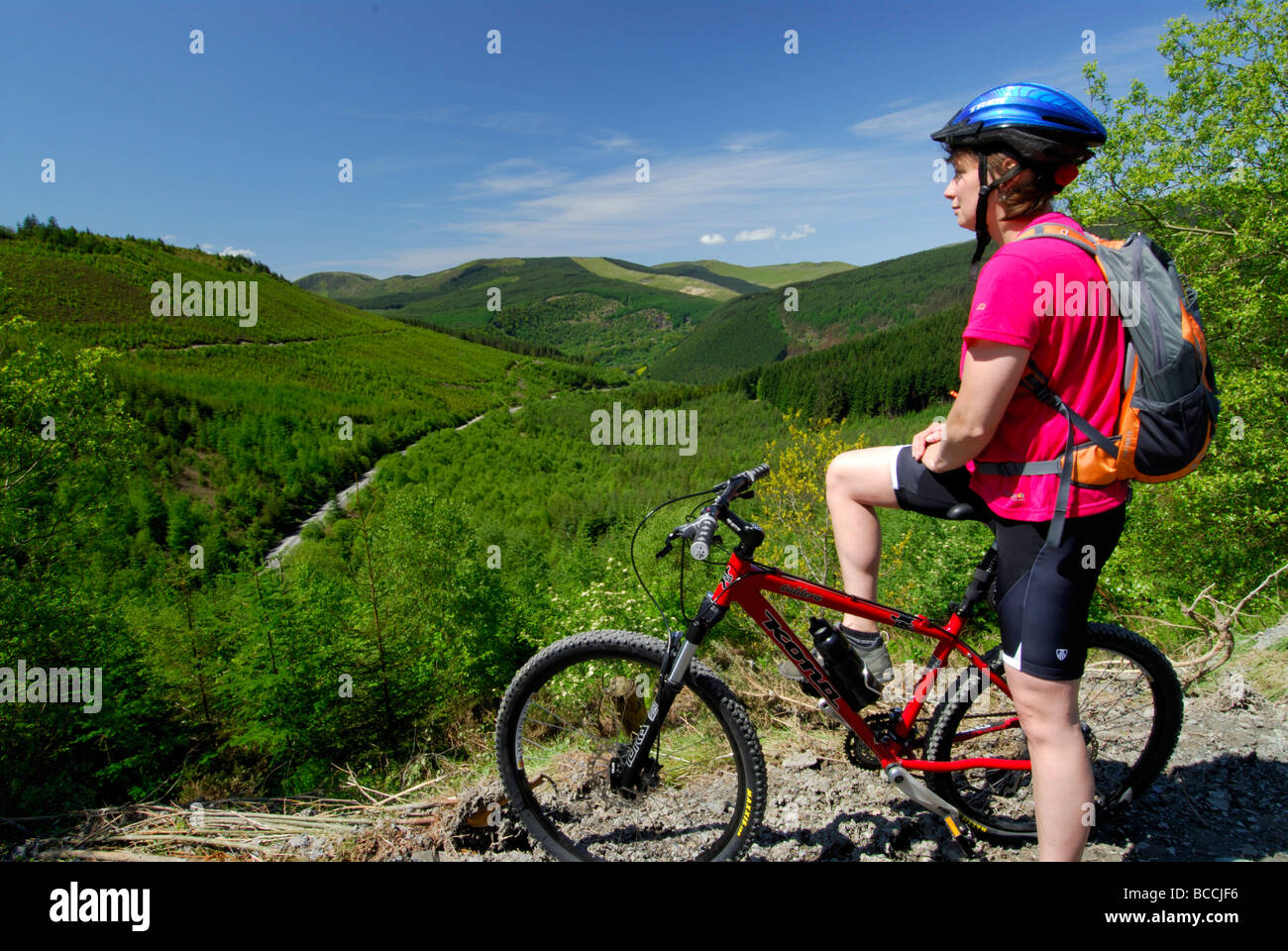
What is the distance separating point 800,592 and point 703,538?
1.85ft

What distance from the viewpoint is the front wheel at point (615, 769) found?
2.73 metres

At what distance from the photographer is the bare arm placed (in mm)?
1931

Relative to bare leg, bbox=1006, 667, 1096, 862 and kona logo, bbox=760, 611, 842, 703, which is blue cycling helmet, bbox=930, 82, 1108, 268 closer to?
bare leg, bbox=1006, 667, 1096, 862

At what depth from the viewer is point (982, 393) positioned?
78.1 inches

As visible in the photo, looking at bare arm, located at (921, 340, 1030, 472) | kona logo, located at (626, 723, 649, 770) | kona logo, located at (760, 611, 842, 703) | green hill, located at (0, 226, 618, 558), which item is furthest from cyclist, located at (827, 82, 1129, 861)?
green hill, located at (0, 226, 618, 558)

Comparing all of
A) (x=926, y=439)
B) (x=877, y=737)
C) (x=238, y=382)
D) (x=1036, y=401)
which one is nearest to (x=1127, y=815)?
(x=877, y=737)

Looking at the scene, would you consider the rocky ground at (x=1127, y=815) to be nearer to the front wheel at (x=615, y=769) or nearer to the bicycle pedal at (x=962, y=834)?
the bicycle pedal at (x=962, y=834)

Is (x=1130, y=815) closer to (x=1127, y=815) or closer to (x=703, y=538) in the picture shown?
(x=1127, y=815)

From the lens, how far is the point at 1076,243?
1931 mm

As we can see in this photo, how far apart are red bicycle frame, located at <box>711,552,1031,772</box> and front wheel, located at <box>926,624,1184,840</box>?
9 centimetres

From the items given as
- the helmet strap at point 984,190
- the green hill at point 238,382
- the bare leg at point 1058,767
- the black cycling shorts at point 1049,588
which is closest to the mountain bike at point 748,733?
the black cycling shorts at point 1049,588

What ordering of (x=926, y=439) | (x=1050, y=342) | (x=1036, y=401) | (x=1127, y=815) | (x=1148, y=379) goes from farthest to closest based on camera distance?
(x=1127, y=815) → (x=926, y=439) → (x=1036, y=401) → (x=1050, y=342) → (x=1148, y=379)

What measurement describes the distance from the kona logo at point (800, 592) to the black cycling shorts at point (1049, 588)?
68cm
